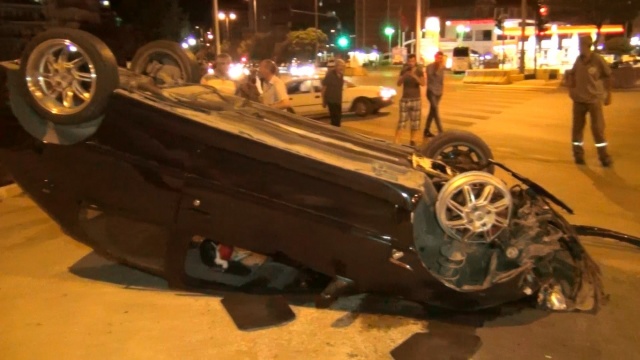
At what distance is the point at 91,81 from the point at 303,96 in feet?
43.9

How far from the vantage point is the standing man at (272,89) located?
9102 mm

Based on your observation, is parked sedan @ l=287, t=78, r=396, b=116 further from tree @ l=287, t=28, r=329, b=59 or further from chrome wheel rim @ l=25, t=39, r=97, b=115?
tree @ l=287, t=28, r=329, b=59

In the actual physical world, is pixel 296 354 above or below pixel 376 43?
below

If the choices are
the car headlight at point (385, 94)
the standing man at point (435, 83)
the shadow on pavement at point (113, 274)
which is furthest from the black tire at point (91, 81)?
the car headlight at point (385, 94)

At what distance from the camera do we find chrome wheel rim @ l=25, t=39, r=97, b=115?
174 inches

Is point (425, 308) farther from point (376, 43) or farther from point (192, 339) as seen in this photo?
point (376, 43)

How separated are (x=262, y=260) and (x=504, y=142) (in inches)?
354

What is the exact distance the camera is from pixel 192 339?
4168mm

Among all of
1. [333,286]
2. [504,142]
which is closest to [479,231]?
[333,286]

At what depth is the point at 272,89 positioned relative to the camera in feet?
30.0

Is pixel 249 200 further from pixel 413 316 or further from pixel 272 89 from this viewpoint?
pixel 272 89

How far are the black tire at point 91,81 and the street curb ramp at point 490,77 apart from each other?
2816 centimetres

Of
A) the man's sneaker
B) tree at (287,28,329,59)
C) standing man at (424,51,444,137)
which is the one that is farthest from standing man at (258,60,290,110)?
tree at (287,28,329,59)

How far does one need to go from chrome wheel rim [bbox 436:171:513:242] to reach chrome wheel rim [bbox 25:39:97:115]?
2.48 metres
